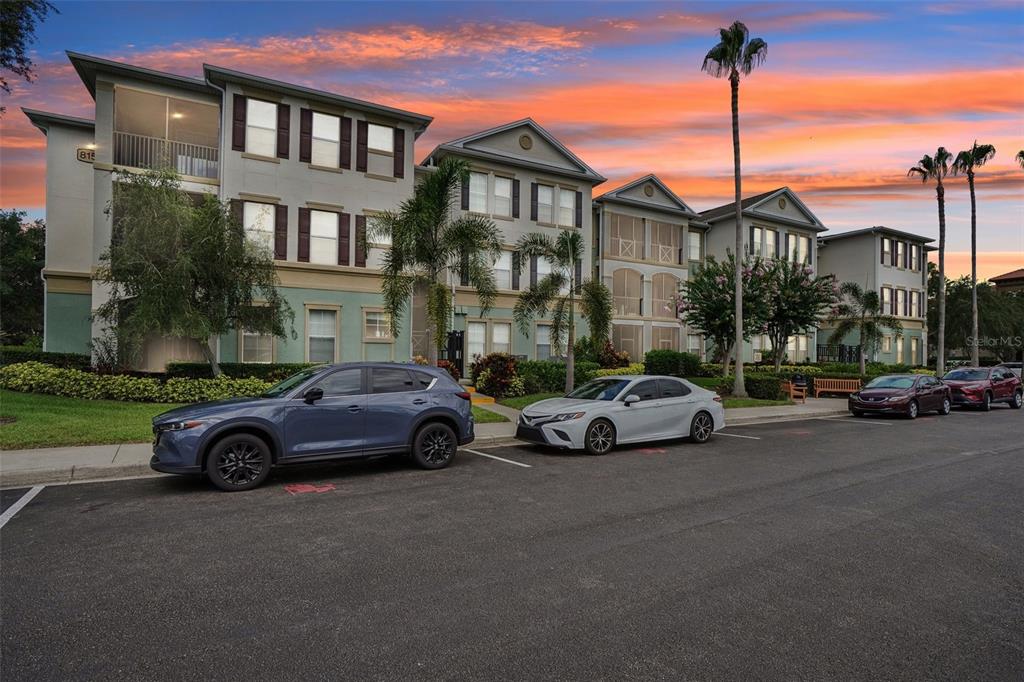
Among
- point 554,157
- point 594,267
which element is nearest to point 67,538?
point 554,157

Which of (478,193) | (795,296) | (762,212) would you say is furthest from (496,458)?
(762,212)

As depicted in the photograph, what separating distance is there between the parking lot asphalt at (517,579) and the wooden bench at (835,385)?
1814 centimetres

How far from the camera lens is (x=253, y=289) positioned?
1752 centimetres

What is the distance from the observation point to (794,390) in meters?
24.1

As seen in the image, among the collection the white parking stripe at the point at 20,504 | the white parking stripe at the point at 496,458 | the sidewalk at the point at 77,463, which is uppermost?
the sidewalk at the point at 77,463

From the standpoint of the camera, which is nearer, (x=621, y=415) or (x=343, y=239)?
(x=621, y=415)

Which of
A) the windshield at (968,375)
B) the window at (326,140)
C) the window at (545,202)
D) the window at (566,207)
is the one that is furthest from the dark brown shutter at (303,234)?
the windshield at (968,375)

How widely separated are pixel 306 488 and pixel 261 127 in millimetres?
17383

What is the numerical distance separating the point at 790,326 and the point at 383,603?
87.3ft

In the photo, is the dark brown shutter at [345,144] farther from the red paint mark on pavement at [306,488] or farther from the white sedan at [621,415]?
the red paint mark on pavement at [306,488]

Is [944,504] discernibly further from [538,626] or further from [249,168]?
[249,168]

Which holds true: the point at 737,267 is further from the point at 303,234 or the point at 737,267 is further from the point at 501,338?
the point at 303,234

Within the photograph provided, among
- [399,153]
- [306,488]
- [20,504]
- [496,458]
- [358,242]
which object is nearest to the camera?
A: [20,504]

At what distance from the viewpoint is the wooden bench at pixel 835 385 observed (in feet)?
83.7
